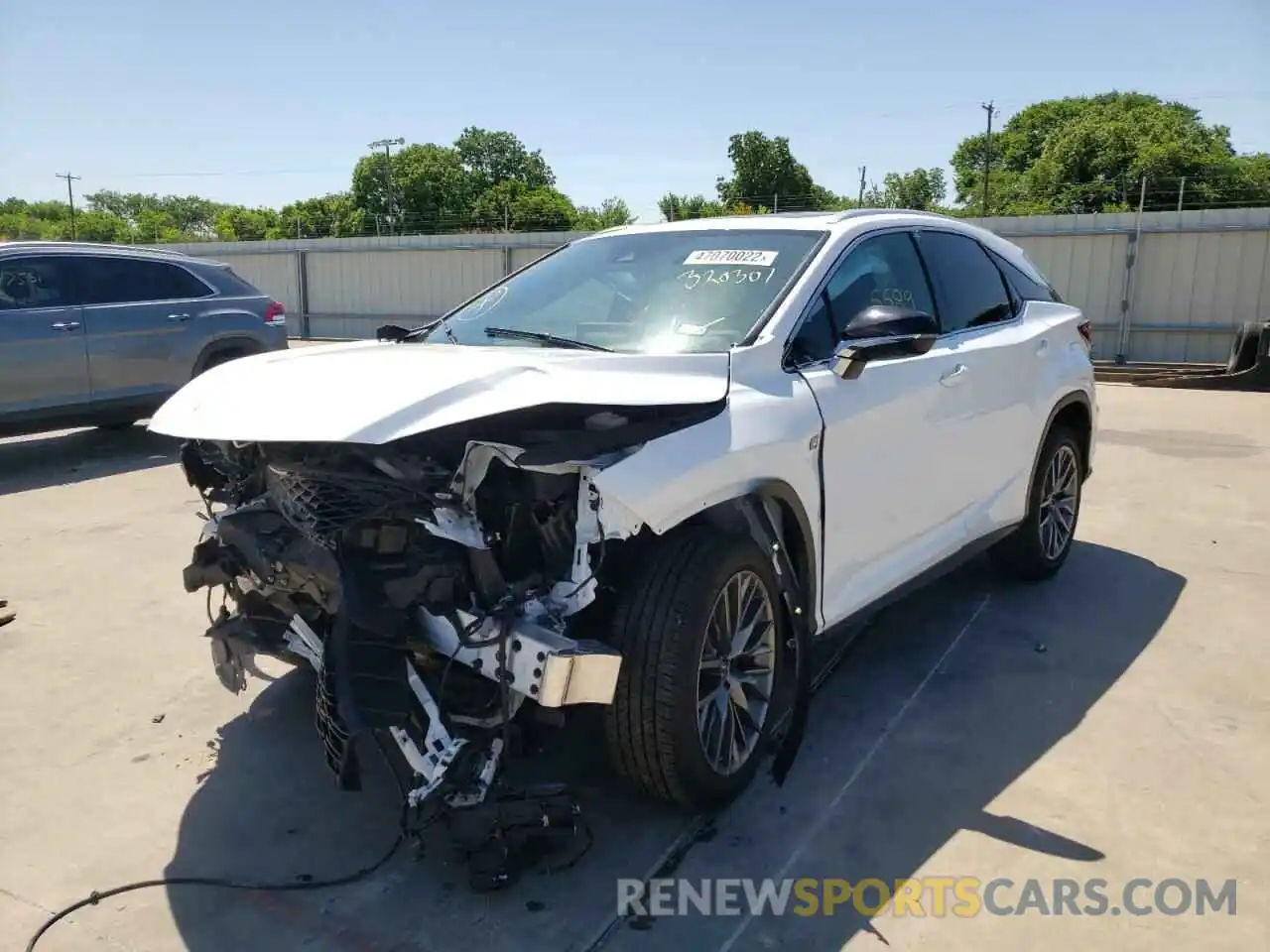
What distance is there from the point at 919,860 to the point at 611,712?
991mm

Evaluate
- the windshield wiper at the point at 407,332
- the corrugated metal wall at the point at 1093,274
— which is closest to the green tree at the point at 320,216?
the corrugated metal wall at the point at 1093,274

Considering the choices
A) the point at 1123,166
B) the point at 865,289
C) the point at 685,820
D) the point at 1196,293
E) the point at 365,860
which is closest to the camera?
the point at 365,860

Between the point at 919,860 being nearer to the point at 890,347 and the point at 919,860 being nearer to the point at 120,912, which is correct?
the point at 890,347

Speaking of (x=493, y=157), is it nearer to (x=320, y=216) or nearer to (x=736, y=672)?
(x=320, y=216)

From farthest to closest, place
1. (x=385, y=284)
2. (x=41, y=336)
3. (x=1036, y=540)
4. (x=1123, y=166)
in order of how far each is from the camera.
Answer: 1. (x=1123, y=166)
2. (x=385, y=284)
3. (x=41, y=336)
4. (x=1036, y=540)

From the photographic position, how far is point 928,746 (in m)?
3.56

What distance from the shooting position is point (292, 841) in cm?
299

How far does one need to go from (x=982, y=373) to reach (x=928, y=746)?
1.67 metres

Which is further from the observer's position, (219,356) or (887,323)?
(219,356)

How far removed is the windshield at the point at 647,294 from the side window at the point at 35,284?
5.52 meters

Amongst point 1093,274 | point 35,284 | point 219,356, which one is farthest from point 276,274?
point 1093,274

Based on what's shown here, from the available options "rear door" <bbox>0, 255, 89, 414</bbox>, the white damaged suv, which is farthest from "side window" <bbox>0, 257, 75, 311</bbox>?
the white damaged suv

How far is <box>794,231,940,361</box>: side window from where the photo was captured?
3.53 m

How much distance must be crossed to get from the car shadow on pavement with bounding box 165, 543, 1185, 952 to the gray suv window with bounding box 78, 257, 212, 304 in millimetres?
5889
